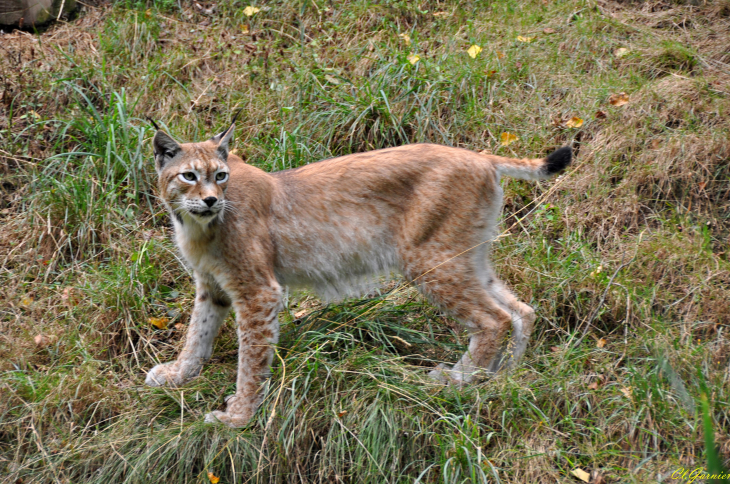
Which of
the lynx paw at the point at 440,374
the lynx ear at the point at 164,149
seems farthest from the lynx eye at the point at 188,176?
the lynx paw at the point at 440,374

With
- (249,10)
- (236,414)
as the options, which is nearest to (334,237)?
(236,414)

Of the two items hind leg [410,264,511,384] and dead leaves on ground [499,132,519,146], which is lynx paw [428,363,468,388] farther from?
dead leaves on ground [499,132,519,146]

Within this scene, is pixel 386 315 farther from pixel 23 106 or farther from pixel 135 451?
pixel 23 106

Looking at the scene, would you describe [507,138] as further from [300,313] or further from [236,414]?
[236,414]

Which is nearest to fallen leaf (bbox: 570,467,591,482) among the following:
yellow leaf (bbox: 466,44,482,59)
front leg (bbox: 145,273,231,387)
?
front leg (bbox: 145,273,231,387)

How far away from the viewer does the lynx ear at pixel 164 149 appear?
3.87 metres

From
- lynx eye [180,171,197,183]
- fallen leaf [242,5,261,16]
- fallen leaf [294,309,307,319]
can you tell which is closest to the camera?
lynx eye [180,171,197,183]

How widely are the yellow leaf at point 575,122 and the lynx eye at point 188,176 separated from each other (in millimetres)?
3340

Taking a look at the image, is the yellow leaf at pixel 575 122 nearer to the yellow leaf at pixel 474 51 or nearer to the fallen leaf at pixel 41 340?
the yellow leaf at pixel 474 51

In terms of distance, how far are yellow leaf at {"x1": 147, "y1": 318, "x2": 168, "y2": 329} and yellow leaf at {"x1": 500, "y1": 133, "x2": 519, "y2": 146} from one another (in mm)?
3094

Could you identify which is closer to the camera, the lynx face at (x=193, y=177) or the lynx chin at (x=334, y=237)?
the lynx face at (x=193, y=177)

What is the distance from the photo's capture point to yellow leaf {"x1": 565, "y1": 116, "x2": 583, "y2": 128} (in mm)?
5645

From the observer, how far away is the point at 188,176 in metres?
3.83

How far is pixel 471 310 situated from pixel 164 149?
2.08 m
